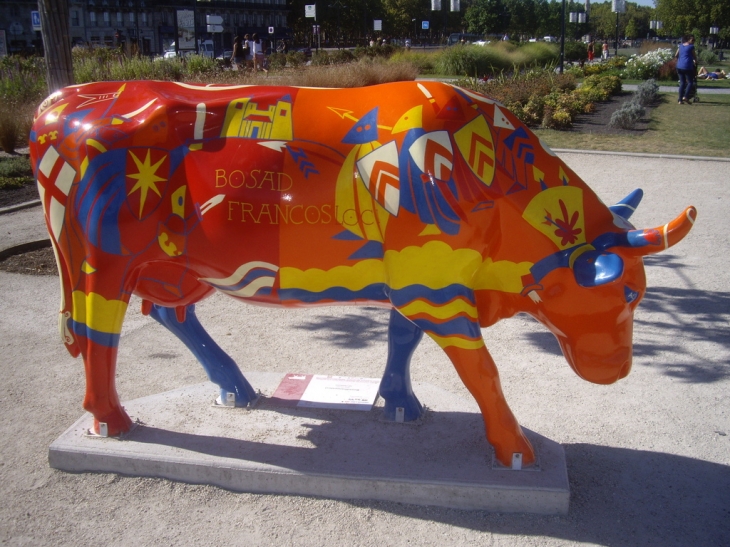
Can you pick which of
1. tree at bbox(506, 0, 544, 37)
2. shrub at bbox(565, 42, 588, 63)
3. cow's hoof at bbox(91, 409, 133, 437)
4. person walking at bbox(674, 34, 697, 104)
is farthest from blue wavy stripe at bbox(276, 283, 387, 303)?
tree at bbox(506, 0, 544, 37)

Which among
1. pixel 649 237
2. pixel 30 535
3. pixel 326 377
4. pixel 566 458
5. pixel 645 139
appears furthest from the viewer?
pixel 645 139

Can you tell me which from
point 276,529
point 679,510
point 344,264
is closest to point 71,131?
point 344,264

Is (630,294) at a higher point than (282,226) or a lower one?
lower

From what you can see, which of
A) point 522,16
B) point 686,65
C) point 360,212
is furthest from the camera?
point 522,16

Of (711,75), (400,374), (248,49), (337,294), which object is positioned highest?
(248,49)

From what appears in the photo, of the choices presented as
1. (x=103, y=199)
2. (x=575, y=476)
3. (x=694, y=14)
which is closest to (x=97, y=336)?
(x=103, y=199)

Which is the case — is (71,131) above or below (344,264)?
above

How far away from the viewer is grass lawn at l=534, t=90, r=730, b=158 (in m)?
13.6

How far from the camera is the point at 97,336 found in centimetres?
359

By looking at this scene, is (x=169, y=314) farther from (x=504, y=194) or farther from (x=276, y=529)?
(x=504, y=194)

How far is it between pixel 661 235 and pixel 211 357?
2.61 m

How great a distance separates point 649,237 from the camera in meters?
2.87

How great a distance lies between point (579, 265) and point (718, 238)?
615 cm

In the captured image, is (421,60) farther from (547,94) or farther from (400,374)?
(400,374)
